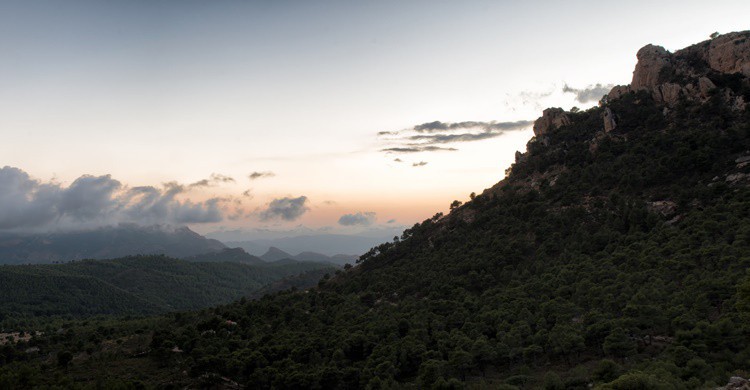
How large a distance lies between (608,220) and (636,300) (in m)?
32.3

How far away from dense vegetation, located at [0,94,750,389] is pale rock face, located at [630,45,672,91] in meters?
7.42

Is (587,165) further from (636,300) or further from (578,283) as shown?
(636,300)

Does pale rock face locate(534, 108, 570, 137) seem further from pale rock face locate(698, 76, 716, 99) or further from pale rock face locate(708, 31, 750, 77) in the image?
pale rock face locate(708, 31, 750, 77)

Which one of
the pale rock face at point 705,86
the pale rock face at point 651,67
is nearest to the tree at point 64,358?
the pale rock face at point 705,86

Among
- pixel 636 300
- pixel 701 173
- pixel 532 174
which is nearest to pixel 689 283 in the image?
pixel 636 300

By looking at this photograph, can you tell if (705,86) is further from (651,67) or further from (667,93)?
(651,67)

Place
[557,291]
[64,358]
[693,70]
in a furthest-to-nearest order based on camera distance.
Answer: [693,70]
[64,358]
[557,291]

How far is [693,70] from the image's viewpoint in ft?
310

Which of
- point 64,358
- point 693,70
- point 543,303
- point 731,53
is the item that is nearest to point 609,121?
point 693,70

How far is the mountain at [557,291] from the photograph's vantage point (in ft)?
120

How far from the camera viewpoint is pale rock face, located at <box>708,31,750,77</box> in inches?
3408

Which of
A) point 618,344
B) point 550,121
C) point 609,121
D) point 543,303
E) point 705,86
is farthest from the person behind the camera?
point 550,121

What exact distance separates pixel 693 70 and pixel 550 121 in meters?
32.6

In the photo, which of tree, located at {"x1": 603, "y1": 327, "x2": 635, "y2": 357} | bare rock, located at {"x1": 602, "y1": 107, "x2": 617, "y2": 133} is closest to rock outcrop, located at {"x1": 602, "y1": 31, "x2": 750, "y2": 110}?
bare rock, located at {"x1": 602, "y1": 107, "x2": 617, "y2": 133}
